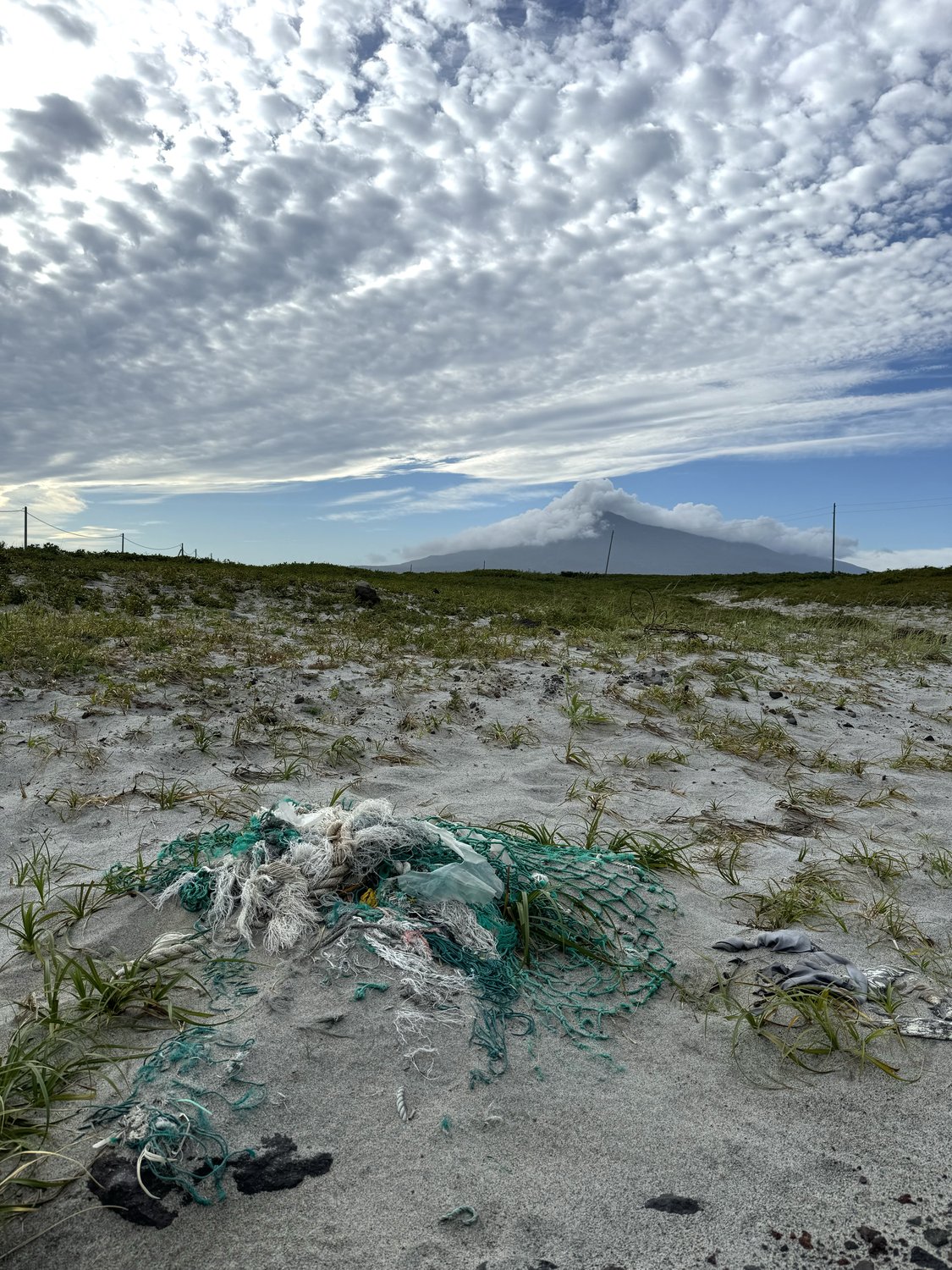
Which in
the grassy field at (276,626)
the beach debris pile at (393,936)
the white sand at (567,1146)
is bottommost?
the white sand at (567,1146)

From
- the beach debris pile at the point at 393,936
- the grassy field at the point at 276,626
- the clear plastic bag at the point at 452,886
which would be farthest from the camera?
the grassy field at the point at 276,626

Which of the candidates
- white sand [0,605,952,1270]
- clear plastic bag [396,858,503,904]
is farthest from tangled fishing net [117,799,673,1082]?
white sand [0,605,952,1270]

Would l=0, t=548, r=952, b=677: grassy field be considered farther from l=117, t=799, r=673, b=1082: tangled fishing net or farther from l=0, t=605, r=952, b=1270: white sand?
l=0, t=605, r=952, b=1270: white sand

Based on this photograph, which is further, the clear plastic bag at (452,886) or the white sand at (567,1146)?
the clear plastic bag at (452,886)

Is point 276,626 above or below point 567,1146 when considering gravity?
above

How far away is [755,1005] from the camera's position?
8.51 ft

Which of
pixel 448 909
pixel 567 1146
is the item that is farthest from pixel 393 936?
pixel 567 1146

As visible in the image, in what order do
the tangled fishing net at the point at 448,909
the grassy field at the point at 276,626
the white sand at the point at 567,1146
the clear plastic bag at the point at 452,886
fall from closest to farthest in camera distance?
the white sand at the point at 567,1146 < the tangled fishing net at the point at 448,909 < the clear plastic bag at the point at 452,886 < the grassy field at the point at 276,626

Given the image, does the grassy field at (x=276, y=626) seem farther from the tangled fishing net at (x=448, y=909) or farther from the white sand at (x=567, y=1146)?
the white sand at (x=567, y=1146)

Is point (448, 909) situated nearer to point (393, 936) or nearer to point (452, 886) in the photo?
point (452, 886)

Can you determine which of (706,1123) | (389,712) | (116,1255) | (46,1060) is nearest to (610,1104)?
(706,1123)

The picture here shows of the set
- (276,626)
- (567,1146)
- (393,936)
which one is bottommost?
(567,1146)

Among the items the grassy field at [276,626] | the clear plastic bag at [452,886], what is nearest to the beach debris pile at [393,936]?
the clear plastic bag at [452,886]

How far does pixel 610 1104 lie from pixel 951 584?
114ft
